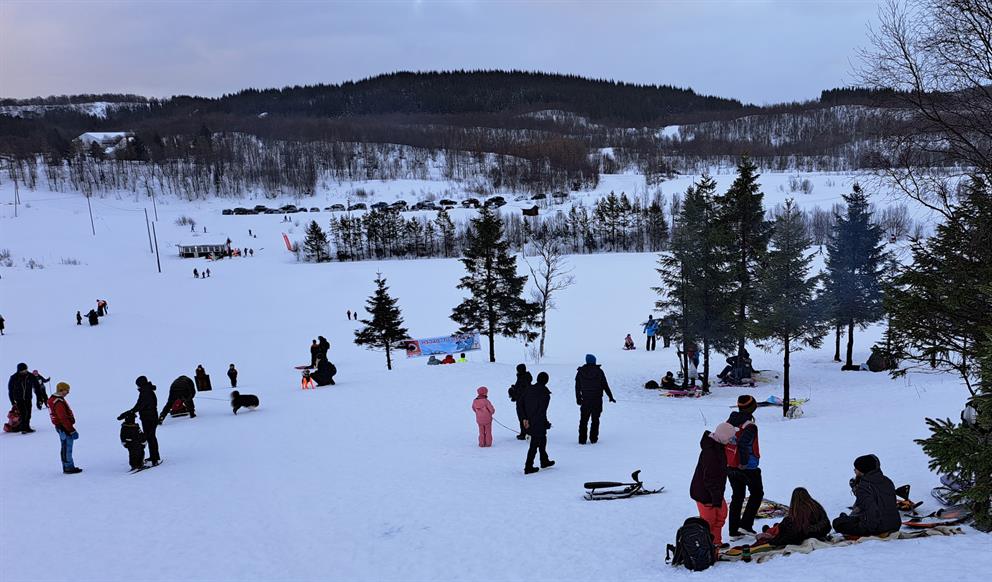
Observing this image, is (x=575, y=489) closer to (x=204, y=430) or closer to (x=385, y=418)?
(x=385, y=418)

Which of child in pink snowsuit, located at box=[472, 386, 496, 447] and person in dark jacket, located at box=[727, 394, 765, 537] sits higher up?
person in dark jacket, located at box=[727, 394, 765, 537]

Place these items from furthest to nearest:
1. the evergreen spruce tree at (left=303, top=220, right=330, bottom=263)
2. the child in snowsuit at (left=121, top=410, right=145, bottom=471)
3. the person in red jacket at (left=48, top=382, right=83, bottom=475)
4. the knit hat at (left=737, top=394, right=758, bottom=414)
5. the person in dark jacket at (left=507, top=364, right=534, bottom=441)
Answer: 1. the evergreen spruce tree at (left=303, top=220, right=330, bottom=263)
2. the child in snowsuit at (left=121, top=410, right=145, bottom=471)
3. the person in dark jacket at (left=507, top=364, right=534, bottom=441)
4. the person in red jacket at (left=48, top=382, right=83, bottom=475)
5. the knit hat at (left=737, top=394, right=758, bottom=414)

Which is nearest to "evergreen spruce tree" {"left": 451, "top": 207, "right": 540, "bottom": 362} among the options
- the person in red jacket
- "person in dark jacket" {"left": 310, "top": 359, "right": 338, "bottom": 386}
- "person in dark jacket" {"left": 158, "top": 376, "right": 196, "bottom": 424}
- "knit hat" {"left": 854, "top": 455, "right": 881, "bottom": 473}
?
"person in dark jacket" {"left": 310, "top": 359, "right": 338, "bottom": 386}

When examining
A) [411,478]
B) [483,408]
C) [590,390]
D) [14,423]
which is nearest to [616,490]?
[590,390]

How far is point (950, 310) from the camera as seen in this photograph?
28.7 ft

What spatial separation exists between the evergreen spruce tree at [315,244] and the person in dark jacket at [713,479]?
77216 mm

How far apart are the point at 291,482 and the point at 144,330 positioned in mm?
33503

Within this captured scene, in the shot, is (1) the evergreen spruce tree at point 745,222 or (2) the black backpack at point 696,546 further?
(1) the evergreen spruce tree at point 745,222

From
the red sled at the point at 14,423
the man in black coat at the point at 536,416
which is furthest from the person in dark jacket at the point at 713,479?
the red sled at the point at 14,423

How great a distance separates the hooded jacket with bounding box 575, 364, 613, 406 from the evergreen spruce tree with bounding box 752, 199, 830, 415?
7687 millimetres

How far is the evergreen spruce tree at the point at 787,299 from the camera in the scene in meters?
17.5

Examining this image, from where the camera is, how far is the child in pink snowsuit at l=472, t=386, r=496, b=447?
12336mm

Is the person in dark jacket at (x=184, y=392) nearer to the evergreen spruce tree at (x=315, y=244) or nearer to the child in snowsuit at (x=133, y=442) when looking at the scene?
the child in snowsuit at (x=133, y=442)

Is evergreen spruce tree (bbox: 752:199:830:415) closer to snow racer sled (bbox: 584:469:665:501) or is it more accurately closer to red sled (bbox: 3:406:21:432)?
snow racer sled (bbox: 584:469:665:501)
